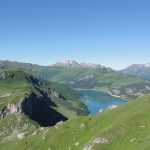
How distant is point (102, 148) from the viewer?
6058 inches

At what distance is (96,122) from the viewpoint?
194 m

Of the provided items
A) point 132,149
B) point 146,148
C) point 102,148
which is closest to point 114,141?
point 102,148

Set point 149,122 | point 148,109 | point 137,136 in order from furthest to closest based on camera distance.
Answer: point 148,109, point 149,122, point 137,136

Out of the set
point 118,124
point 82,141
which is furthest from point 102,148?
point 82,141

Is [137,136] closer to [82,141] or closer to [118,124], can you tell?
[118,124]

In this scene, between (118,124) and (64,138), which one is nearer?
(118,124)

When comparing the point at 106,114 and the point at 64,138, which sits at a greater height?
the point at 106,114

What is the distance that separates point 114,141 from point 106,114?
45404mm

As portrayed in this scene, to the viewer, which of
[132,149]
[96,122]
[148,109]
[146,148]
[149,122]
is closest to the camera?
[146,148]

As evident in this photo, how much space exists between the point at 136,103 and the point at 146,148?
223 feet

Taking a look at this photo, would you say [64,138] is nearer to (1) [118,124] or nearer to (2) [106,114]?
(2) [106,114]

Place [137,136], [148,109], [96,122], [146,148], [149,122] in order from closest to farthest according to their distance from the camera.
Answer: [146,148]
[137,136]
[149,122]
[148,109]
[96,122]

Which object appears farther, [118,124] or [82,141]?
[82,141]

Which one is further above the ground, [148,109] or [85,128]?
[148,109]
